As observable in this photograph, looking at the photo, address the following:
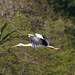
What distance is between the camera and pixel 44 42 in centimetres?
1046

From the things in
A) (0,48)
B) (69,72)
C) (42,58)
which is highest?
(0,48)

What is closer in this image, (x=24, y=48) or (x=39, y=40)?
(x=39, y=40)

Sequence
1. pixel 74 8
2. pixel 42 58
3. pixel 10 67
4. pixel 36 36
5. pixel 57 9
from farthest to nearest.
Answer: pixel 74 8, pixel 57 9, pixel 42 58, pixel 10 67, pixel 36 36

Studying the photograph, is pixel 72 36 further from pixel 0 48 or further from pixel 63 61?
pixel 0 48

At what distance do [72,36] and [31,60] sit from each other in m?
16.1

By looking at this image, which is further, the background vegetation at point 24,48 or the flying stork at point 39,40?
the background vegetation at point 24,48

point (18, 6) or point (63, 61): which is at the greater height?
point (18, 6)

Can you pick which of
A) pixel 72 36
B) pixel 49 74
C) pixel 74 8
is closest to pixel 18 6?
pixel 49 74

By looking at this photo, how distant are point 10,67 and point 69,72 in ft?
25.5

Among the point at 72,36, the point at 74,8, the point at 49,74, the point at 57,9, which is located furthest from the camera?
the point at 74,8

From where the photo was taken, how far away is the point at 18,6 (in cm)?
1228

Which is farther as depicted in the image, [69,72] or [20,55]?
[69,72]

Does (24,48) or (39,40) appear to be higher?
(39,40)

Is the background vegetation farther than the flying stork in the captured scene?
Yes
